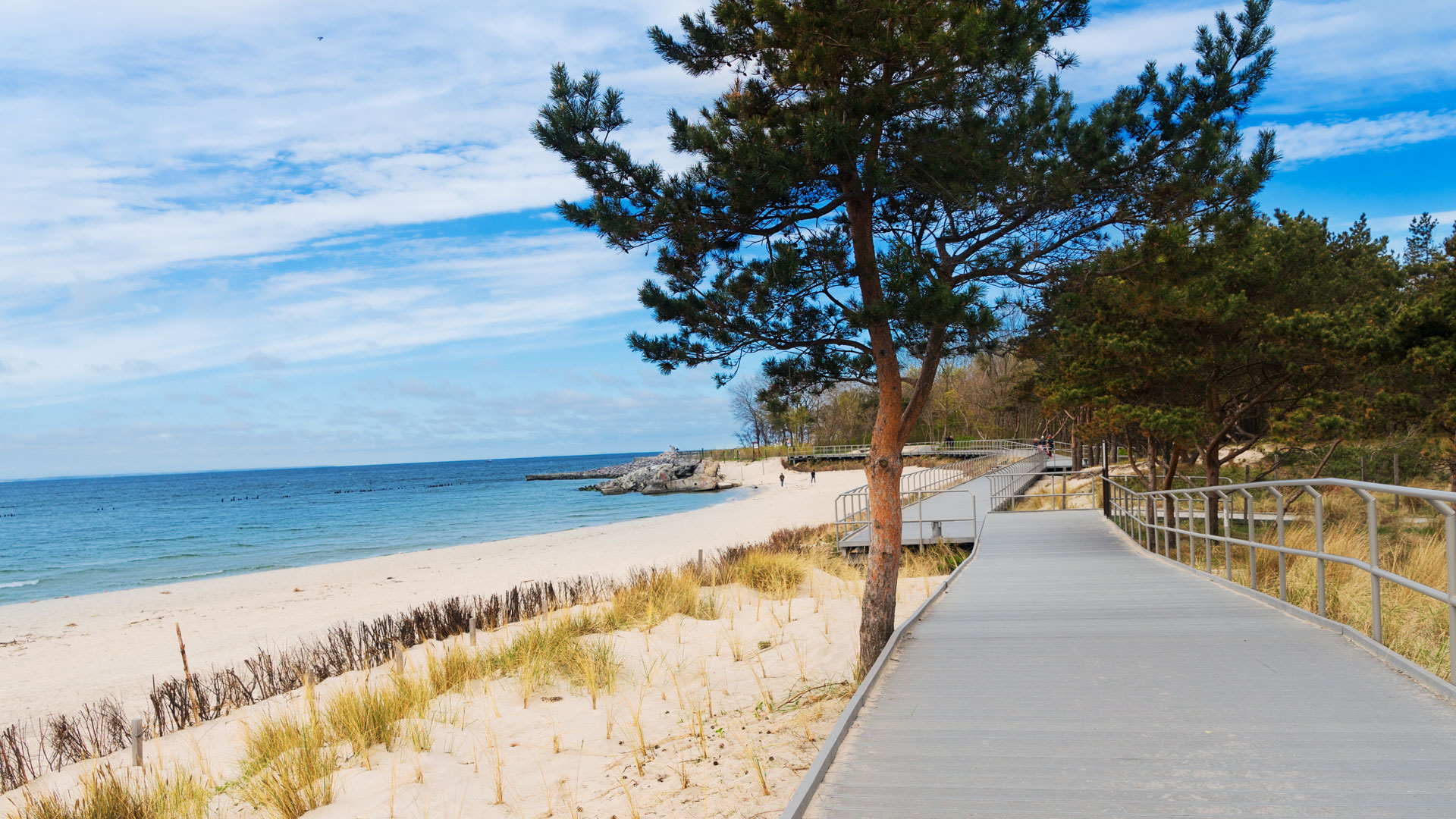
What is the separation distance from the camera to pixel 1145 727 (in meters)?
3.80

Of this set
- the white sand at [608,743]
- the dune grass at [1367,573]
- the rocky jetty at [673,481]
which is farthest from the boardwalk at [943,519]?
the rocky jetty at [673,481]

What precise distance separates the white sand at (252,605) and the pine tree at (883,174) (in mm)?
8565

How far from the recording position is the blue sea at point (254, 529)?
27.6 meters

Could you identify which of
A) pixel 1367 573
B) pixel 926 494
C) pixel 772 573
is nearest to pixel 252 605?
pixel 772 573

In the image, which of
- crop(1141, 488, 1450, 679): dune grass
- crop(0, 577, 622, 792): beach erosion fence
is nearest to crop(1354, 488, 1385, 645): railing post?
crop(1141, 488, 1450, 679): dune grass

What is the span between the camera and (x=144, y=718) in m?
8.20

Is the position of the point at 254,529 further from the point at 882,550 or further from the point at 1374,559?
the point at 1374,559

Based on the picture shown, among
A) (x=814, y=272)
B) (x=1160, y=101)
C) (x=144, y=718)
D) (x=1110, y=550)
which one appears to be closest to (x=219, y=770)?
(x=144, y=718)

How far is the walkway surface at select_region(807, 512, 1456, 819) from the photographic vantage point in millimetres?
3018

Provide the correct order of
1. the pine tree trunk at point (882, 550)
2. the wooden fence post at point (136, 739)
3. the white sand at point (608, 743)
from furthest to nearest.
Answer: the pine tree trunk at point (882, 550)
the wooden fence post at point (136, 739)
the white sand at point (608, 743)

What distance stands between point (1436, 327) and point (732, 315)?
35.1 feet

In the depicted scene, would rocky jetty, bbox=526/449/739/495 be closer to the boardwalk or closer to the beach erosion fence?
the boardwalk

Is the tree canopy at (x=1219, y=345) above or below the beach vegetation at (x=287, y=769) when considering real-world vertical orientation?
above

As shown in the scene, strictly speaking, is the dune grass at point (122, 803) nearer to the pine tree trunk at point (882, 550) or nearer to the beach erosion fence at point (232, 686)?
the beach erosion fence at point (232, 686)
